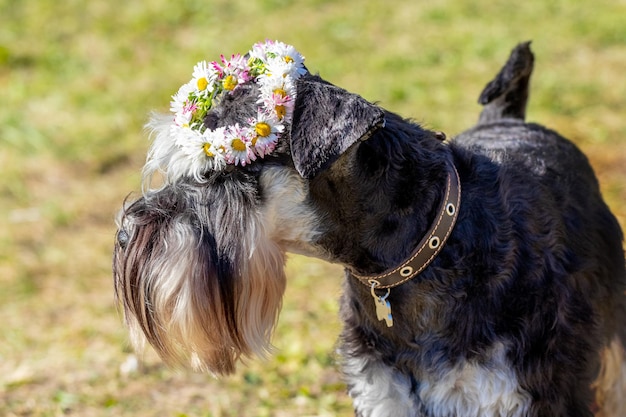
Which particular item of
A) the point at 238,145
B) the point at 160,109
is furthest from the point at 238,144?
the point at 160,109

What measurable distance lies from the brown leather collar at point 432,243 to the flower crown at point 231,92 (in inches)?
24.7

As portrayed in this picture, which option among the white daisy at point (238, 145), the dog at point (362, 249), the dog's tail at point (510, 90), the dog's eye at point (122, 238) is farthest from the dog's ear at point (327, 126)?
the dog's tail at point (510, 90)

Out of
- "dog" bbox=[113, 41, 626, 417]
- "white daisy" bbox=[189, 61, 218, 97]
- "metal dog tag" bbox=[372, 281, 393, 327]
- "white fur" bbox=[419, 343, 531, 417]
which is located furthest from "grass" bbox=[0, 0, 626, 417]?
"white fur" bbox=[419, 343, 531, 417]

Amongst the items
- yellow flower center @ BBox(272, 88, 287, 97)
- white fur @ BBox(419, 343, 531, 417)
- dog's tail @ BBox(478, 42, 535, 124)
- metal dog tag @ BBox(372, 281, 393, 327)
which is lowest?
white fur @ BBox(419, 343, 531, 417)

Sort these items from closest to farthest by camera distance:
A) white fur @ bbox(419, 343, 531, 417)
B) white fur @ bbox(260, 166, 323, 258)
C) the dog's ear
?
the dog's ear
white fur @ bbox(260, 166, 323, 258)
white fur @ bbox(419, 343, 531, 417)

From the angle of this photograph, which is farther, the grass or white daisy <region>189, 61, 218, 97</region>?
the grass

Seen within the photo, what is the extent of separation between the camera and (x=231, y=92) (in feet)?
9.99

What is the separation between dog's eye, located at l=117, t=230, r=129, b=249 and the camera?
3.08 metres

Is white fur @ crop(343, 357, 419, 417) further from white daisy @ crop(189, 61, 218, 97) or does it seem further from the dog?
white daisy @ crop(189, 61, 218, 97)

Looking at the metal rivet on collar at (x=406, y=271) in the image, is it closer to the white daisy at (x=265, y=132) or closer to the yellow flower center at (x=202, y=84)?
the white daisy at (x=265, y=132)

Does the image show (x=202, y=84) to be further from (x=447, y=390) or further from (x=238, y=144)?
(x=447, y=390)

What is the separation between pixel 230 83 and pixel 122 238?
0.67m

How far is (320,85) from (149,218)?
2.47 ft

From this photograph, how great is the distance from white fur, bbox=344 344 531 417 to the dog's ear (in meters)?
0.92
